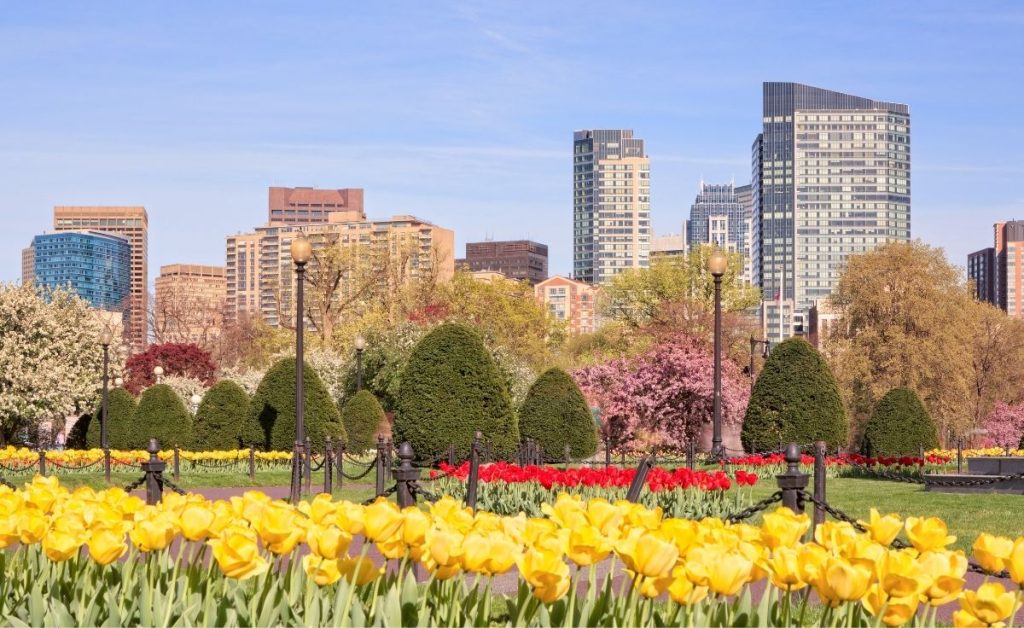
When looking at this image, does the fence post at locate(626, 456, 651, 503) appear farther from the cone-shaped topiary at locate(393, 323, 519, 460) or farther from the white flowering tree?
the white flowering tree

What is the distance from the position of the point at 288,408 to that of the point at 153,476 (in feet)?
68.1

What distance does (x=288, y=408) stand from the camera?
31266mm

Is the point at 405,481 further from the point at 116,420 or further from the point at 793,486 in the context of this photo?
the point at 116,420

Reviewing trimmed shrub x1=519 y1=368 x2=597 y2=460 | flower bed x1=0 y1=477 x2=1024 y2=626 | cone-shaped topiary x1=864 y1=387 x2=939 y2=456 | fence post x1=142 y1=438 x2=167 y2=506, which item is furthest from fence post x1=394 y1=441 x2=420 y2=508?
cone-shaped topiary x1=864 y1=387 x2=939 y2=456

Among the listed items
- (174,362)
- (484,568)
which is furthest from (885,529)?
(174,362)

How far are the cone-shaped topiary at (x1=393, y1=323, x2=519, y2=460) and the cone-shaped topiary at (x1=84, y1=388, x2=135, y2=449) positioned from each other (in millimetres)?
11882

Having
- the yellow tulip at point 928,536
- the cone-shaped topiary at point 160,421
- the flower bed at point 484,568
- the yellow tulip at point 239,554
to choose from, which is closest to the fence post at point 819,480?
the flower bed at point 484,568

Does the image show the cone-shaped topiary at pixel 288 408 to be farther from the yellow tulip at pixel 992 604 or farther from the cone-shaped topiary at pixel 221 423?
the yellow tulip at pixel 992 604

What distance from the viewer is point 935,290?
1889 inches

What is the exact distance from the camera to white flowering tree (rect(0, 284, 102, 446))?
→ 37344mm

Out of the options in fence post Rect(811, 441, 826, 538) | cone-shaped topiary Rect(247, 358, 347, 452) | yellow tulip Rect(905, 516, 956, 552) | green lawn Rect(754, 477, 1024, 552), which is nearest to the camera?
yellow tulip Rect(905, 516, 956, 552)

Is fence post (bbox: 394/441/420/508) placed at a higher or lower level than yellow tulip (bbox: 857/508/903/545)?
lower

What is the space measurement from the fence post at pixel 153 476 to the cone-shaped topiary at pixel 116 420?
23.8 meters

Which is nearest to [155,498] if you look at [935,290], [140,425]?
[140,425]
